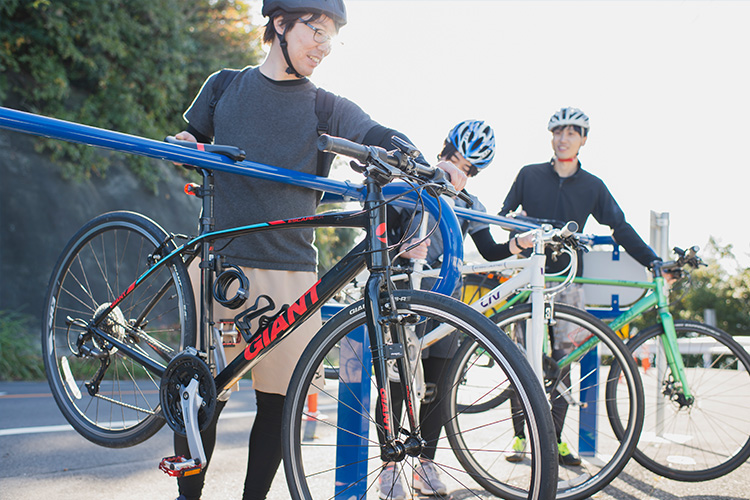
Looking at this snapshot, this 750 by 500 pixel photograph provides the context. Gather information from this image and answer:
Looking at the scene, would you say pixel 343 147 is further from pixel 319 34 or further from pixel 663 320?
pixel 663 320

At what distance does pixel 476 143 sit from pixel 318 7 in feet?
4.50

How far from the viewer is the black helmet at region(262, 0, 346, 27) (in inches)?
81.6

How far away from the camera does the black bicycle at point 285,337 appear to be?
1668mm

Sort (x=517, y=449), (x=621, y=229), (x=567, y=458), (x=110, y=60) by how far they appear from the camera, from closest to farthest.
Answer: (x=517, y=449) < (x=567, y=458) < (x=621, y=229) < (x=110, y=60)

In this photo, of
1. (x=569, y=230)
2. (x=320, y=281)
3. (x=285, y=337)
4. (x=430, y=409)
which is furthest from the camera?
(x=569, y=230)

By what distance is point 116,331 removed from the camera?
7.76ft

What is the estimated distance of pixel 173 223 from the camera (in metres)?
13.2

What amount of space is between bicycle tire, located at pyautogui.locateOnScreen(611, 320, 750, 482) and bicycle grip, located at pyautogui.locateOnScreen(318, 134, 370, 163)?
2.18 m

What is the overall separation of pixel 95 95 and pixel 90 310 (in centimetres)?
997

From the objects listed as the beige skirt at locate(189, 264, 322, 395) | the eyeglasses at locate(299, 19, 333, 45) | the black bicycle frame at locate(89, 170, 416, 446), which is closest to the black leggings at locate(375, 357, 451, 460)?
the black bicycle frame at locate(89, 170, 416, 446)

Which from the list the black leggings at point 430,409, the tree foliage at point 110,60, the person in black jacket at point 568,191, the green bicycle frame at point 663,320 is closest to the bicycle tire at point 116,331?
the black leggings at point 430,409

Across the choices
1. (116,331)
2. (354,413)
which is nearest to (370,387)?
(354,413)

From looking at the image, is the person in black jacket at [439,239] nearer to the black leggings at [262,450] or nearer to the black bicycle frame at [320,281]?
the black leggings at [262,450]

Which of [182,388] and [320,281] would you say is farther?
[182,388]
